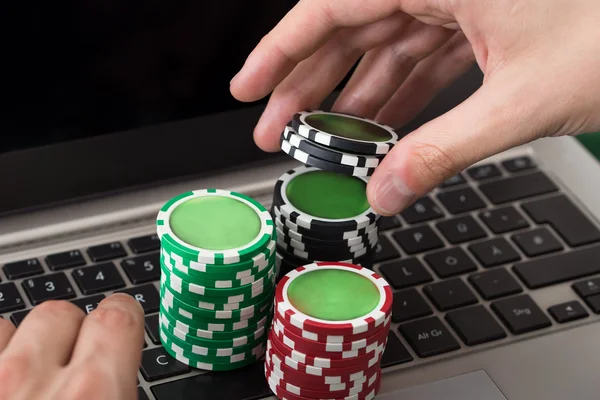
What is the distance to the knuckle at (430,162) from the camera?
0.95 metres

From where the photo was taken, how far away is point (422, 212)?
1316 millimetres

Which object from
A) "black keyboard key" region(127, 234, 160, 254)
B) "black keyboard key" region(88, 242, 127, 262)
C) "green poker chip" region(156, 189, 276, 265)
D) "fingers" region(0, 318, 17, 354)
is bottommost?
"black keyboard key" region(88, 242, 127, 262)

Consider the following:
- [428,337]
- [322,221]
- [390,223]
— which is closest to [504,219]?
[390,223]

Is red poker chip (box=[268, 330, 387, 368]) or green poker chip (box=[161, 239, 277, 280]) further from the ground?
green poker chip (box=[161, 239, 277, 280])

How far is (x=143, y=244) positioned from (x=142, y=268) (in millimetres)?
48

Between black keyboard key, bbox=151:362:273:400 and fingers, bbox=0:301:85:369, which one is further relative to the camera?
black keyboard key, bbox=151:362:273:400

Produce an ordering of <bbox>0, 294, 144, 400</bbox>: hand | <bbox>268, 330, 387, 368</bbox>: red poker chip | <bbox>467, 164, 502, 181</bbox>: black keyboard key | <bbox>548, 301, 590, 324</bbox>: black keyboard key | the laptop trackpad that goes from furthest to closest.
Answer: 1. <bbox>467, 164, 502, 181</bbox>: black keyboard key
2. <bbox>548, 301, 590, 324</bbox>: black keyboard key
3. the laptop trackpad
4. <bbox>268, 330, 387, 368</bbox>: red poker chip
5. <bbox>0, 294, 144, 400</bbox>: hand

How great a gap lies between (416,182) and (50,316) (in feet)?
1.29

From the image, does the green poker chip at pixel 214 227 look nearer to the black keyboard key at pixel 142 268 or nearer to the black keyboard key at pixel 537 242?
the black keyboard key at pixel 142 268

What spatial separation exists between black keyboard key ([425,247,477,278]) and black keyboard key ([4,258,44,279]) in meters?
0.50

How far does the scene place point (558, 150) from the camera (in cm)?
144

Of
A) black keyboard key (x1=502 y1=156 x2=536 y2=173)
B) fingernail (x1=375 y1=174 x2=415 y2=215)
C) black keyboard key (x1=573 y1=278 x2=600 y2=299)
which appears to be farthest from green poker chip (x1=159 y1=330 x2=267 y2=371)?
black keyboard key (x1=502 y1=156 x2=536 y2=173)

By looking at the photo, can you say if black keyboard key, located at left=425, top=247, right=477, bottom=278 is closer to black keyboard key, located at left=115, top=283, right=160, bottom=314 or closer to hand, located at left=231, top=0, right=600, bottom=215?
hand, located at left=231, top=0, right=600, bottom=215

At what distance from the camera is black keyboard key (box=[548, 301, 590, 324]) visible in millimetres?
1169
